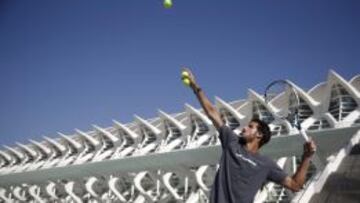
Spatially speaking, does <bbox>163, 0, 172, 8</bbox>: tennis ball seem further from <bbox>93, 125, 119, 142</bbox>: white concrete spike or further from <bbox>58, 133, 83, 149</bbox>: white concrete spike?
<bbox>58, 133, 83, 149</bbox>: white concrete spike

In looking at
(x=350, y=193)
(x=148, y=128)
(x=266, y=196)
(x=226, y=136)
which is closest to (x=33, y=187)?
(x=148, y=128)

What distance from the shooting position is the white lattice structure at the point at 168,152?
2267 centimetres

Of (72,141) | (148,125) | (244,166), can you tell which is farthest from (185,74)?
(72,141)

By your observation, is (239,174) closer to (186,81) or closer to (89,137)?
(186,81)

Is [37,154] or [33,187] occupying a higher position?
[37,154]

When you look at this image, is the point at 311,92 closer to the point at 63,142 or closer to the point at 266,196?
the point at 266,196

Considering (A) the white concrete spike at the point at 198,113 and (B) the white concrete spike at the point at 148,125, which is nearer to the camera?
(A) the white concrete spike at the point at 198,113

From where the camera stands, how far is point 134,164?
1055 inches

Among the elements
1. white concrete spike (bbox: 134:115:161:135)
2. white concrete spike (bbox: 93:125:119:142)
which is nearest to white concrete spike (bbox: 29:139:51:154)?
white concrete spike (bbox: 93:125:119:142)

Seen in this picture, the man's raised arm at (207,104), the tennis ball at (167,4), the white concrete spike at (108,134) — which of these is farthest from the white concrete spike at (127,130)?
the man's raised arm at (207,104)

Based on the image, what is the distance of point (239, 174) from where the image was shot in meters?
3.72

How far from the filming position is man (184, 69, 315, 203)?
3658mm

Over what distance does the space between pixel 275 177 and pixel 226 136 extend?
0.52 m

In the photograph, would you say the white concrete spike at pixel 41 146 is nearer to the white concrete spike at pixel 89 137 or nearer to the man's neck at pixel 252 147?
the white concrete spike at pixel 89 137
